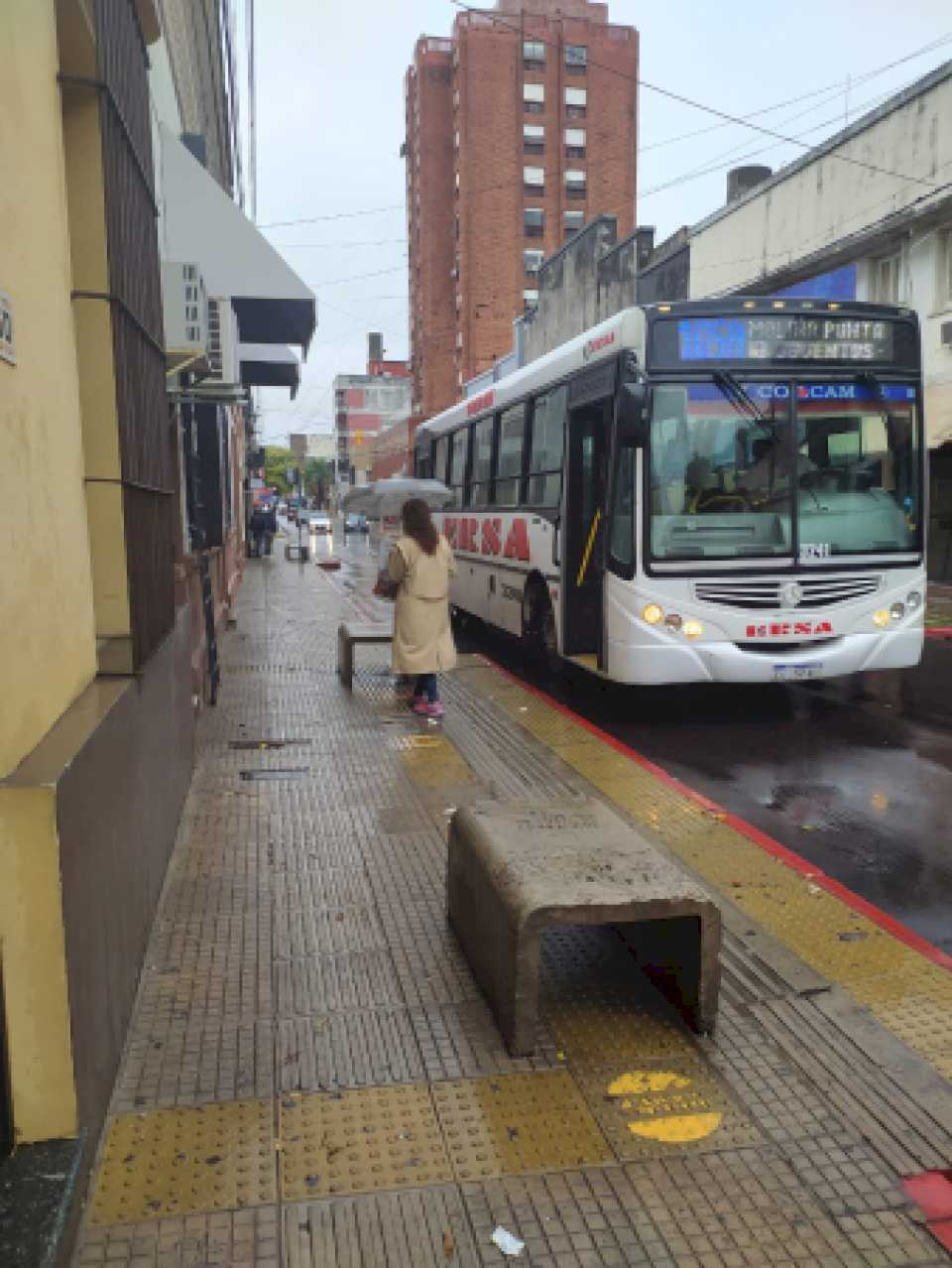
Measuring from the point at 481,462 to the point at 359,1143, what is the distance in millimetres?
11297

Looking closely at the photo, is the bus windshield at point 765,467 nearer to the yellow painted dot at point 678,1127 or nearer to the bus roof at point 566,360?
the bus roof at point 566,360

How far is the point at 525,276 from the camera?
71.3m

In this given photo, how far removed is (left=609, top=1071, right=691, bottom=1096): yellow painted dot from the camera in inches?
127

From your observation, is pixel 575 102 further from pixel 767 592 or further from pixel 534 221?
pixel 767 592

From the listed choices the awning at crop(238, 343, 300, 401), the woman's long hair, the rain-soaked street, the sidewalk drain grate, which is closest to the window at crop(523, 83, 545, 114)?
the awning at crop(238, 343, 300, 401)

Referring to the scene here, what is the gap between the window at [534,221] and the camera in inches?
2803

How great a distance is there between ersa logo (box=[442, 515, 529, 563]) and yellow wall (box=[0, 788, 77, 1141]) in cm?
873

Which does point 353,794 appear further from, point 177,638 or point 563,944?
point 563,944

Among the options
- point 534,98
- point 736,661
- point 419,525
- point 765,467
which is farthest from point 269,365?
point 534,98

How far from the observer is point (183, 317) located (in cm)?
838

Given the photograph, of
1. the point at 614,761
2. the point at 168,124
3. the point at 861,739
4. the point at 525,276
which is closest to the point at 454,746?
the point at 614,761

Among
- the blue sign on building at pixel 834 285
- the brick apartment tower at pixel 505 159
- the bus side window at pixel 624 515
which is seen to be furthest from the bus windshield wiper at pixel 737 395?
the brick apartment tower at pixel 505 159

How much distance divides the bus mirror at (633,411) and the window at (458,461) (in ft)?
21.4

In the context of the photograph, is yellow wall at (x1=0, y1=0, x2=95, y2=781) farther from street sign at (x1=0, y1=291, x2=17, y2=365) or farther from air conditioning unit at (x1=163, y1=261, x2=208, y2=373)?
air conditioning unit at (x1=163, y1=261, x2=208, y2=373)
